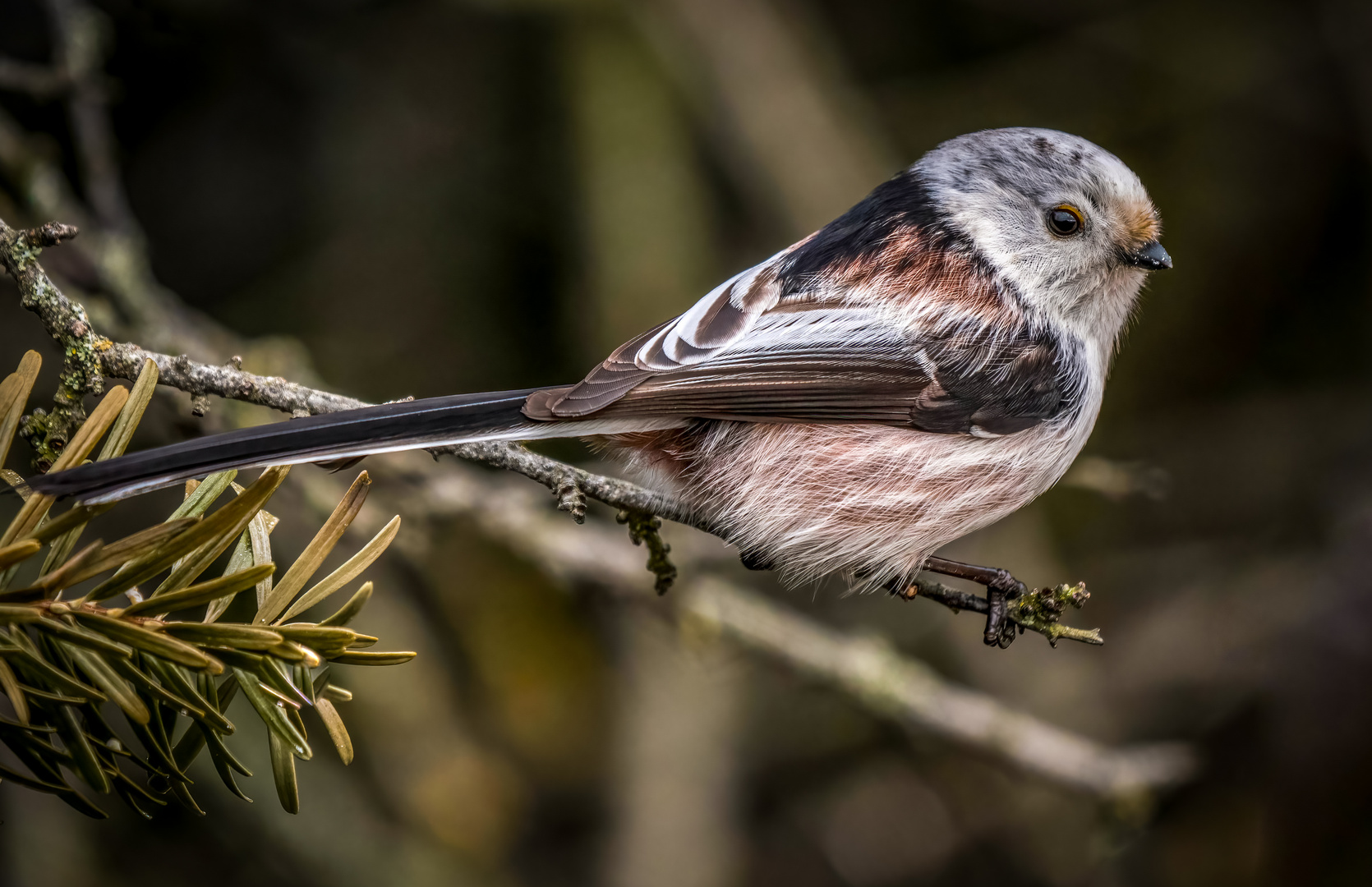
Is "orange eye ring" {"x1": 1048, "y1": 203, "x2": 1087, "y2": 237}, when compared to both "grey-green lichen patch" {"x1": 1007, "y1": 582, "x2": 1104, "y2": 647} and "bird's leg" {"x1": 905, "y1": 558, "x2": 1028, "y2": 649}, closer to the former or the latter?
"bird's leg" {"x1": 905, "y1": 558, "x2": 1028, "y2": 649}

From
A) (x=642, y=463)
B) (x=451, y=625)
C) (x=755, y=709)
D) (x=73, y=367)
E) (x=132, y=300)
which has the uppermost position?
(x=132, y=300)

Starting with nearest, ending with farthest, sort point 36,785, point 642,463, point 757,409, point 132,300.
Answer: point 36,785, point 757,409, point 642,463, point 132,300

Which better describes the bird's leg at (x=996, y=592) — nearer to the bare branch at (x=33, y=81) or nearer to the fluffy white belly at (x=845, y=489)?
the fluffy white belly at (x=845, y=489)

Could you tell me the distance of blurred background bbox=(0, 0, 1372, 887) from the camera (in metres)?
3.13

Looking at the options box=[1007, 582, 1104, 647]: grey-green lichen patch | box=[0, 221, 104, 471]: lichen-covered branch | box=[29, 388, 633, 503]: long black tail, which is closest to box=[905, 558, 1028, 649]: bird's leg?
box=[1007, 582, 1104, 647]: grey-green lichen patch

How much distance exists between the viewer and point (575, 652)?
3.73 m

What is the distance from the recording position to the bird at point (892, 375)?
204cm

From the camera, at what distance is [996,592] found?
1940 mm

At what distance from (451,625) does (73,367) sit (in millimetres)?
2393

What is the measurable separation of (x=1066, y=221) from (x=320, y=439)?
1.80 metres

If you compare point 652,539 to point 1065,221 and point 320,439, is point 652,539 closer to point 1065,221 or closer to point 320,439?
point 320,439

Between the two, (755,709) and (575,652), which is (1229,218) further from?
(575,652)

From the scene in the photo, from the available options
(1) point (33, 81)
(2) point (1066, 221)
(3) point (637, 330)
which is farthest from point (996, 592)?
(1) point (33, 81)

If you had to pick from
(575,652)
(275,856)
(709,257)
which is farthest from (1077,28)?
(275,856)
